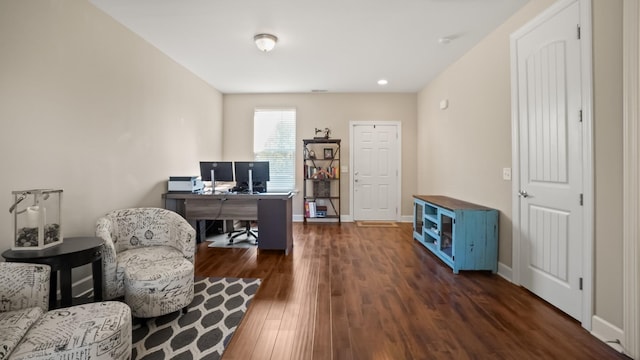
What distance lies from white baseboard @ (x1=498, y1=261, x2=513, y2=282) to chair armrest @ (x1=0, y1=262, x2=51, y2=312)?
3.76 metres

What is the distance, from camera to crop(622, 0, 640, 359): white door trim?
1.59 m

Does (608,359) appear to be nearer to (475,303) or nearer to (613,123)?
(475,303)

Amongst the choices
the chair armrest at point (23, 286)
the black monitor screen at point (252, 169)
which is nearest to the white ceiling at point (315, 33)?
the black monitor screen at point (252, 169)

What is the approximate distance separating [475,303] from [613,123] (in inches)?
65.7

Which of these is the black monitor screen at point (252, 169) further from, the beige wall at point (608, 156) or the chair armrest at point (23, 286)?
the beige wall at point (608, 156)

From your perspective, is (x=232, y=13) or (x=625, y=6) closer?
(x=625, y=6)

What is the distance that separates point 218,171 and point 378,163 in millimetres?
3276

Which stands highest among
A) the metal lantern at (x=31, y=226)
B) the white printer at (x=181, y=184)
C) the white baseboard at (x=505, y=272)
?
the white printer at (x=181, y=184)

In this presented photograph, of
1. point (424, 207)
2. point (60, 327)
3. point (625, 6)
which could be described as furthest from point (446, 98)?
point (60, 327)

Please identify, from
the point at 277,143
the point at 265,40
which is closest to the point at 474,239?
the point at 265,40

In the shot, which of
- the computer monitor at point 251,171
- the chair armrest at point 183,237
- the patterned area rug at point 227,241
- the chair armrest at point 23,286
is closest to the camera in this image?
the chair armrest at point 23,286

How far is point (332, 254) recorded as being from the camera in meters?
3.61

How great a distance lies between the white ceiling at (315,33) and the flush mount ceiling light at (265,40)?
0.05 m

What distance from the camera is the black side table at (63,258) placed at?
1.65 metres
